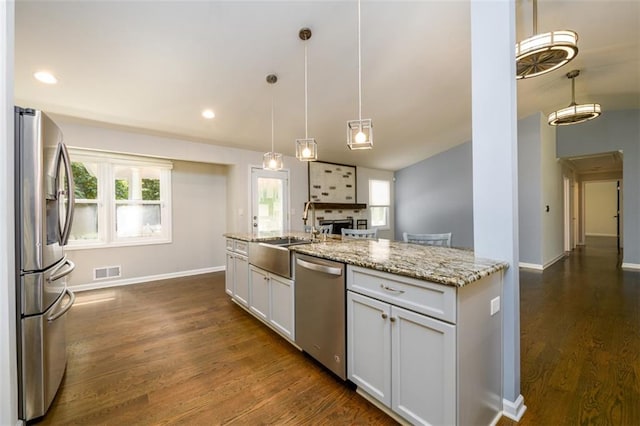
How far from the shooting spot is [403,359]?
1.38 meters

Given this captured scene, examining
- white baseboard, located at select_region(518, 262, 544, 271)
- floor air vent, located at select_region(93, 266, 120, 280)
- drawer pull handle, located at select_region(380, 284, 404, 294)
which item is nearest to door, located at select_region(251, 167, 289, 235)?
floor air vent, located at select_region(93, 266, 120, 280)

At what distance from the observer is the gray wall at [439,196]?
6750mm

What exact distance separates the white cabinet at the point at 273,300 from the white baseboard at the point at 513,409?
1.48 m

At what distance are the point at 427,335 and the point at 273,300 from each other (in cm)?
155

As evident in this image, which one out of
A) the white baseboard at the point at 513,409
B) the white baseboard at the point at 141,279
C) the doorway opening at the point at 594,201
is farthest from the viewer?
the doorway opening at the point at 594,201

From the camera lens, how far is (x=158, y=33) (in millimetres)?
2318

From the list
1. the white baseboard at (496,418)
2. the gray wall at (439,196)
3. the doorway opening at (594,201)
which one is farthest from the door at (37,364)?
the doorway opening at (594,201)

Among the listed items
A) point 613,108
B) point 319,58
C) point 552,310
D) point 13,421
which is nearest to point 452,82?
point 319,58

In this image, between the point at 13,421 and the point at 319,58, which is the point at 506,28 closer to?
the point at 319,58

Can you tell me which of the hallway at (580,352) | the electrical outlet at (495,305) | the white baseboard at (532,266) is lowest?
the hallway at (580,352)

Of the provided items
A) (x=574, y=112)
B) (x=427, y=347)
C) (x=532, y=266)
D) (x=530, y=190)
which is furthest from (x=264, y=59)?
(x=532, y=266)

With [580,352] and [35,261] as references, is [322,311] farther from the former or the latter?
[580,352]

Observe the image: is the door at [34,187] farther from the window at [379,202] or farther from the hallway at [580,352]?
the window at [379,202]

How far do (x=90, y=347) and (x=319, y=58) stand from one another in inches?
142
